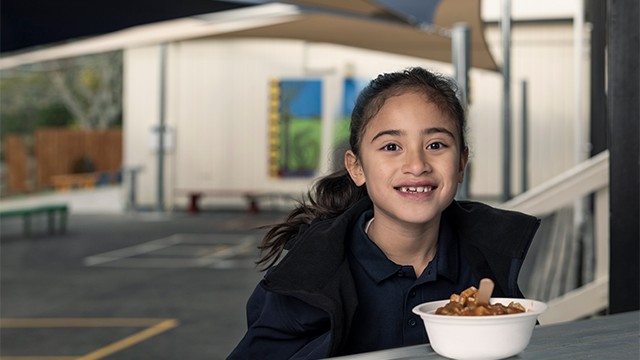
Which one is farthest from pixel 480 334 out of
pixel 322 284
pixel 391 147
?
pixel 391 147

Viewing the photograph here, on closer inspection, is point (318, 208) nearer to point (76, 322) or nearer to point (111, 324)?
point (111, 324)

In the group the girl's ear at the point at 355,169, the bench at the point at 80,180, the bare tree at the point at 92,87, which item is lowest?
the bench at the point at 80,180

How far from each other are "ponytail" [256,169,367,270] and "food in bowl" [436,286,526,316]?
767 mm

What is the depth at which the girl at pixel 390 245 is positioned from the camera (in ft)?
7.16

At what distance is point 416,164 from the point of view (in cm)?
217

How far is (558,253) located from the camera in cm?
1127

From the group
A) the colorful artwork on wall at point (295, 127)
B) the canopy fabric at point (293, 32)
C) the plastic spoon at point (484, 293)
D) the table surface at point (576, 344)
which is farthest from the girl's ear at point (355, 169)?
the colorful artwork on wall at point (295, 127)

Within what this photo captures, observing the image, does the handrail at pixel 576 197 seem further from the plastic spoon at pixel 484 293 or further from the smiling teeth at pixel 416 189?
the plastic spoon at pixel 484 293

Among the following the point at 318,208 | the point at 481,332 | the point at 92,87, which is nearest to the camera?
the point at 481,332

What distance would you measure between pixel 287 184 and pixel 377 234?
70.7 feet

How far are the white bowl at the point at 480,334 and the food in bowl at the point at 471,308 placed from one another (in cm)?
4

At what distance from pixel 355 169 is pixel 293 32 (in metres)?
10.7

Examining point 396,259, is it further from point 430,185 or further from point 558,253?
point 558,253

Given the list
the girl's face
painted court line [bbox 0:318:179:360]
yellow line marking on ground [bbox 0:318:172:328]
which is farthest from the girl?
yellow line marking on ground [bbox 0:318:172:328]
